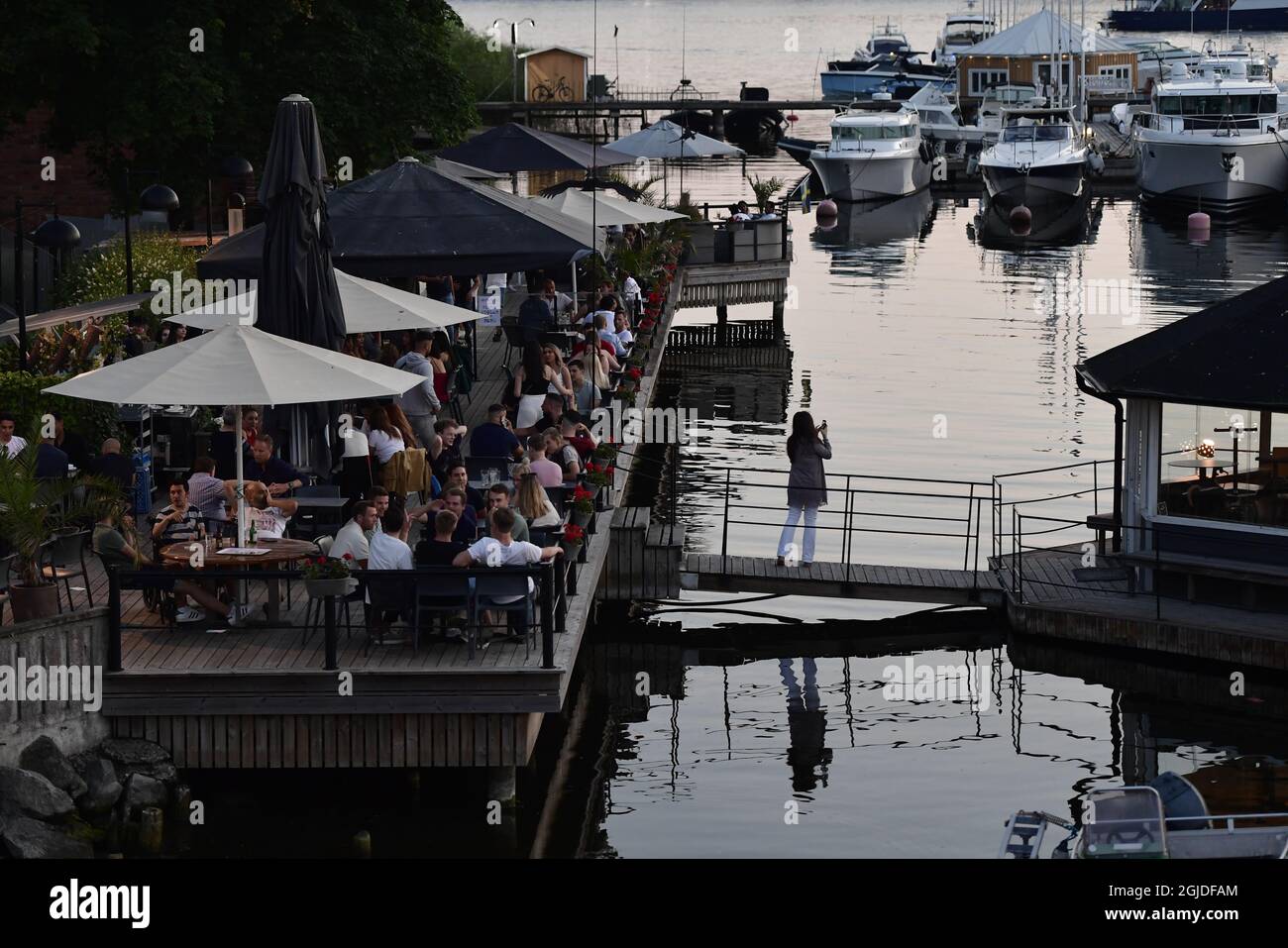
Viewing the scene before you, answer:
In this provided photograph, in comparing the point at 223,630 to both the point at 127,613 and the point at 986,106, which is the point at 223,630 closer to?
the point at 127,613

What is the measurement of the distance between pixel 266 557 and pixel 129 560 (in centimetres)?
110

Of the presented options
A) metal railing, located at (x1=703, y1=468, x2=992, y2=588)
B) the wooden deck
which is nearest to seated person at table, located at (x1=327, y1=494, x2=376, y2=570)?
the wooden deck

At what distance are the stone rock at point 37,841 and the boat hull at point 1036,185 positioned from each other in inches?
2249

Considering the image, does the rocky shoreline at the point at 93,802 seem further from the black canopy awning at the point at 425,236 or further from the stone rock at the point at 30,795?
the black canopy awning at the point at 425,236

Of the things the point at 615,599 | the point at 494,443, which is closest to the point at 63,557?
the point at 494,443

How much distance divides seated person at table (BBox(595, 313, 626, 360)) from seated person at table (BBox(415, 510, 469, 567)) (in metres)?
11.6

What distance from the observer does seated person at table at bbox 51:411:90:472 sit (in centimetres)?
1988

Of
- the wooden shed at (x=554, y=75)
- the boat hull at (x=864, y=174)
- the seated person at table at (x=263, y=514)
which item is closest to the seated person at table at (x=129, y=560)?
the seated person at table at (x=263, y=514)

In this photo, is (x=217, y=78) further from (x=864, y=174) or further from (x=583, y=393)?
(x=864, y=174)

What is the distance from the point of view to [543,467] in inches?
794

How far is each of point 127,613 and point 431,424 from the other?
6.25 metres

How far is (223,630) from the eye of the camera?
16469mm

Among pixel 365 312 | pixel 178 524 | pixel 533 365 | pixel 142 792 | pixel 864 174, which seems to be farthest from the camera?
pixel 864 174

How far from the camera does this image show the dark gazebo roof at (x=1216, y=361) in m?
20.0
